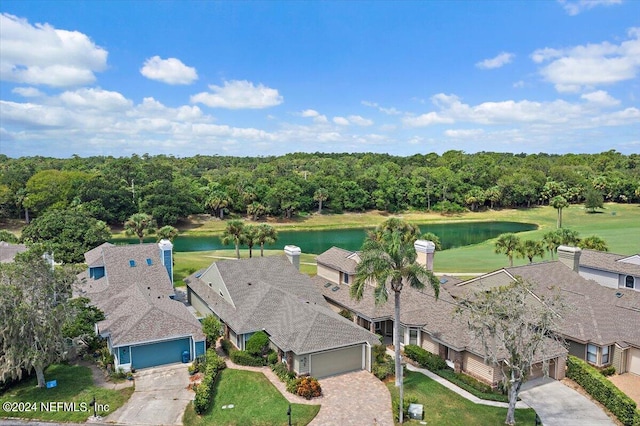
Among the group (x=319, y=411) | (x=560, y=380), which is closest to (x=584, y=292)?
(x=560, y=380)

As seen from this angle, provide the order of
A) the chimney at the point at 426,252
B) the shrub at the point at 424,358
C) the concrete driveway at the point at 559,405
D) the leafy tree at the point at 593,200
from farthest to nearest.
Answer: the leafy tree at the point at 593,200
the chimney at the point at 426,252
the shrub at the point at 424,358
the concrete driveway at the point at 559,405

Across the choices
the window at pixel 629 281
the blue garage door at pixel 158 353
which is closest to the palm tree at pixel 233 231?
the blue garage door at pixel 158 353

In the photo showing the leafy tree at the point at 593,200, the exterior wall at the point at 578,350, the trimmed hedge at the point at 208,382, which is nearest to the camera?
the trimmed hedge at the point at 208,382

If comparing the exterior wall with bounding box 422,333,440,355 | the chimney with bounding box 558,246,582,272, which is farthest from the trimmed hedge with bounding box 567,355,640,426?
the chimney with bounding box 558,246,582,272

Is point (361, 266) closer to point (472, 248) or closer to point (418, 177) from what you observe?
point (472, 248)

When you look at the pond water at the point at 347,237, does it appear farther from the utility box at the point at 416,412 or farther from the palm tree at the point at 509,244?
the utility box at the point at 416,412

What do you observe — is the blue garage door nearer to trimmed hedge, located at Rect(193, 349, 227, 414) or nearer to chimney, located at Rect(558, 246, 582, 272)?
trimmed hedge, located at Rect(193, 349, 227, 414)
